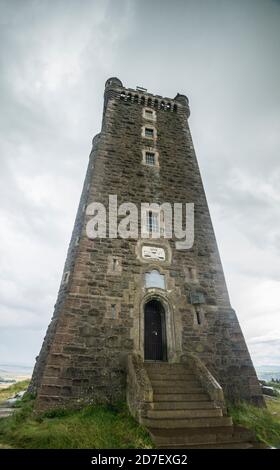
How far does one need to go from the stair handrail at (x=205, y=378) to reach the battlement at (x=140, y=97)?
1448 centimetres

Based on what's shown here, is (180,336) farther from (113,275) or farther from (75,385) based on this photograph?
(75,385)

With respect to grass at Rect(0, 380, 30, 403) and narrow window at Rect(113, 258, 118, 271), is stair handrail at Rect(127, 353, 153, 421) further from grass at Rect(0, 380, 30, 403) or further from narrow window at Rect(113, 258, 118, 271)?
grass at Rect(0, 380, 30, 403)

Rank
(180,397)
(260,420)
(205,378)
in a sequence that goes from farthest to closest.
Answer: (205,378) → (260,420) → (180,397)

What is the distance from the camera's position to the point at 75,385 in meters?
8.18

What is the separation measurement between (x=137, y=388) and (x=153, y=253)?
554 centimetres

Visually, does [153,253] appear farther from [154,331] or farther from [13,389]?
[13,389]

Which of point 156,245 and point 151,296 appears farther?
point 156,245

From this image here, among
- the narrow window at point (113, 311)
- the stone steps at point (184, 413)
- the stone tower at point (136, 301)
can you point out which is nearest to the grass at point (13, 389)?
the stone tower at point (136, 301)

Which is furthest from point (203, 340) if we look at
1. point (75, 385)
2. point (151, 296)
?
point (75, 385)

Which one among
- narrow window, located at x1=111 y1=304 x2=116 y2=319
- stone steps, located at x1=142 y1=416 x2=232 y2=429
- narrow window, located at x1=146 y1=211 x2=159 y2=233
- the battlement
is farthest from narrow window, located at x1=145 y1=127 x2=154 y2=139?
stone steps, located at x1=142 y1=416 x2=232 y2=429

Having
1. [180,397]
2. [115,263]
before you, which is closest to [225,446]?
[180,397]

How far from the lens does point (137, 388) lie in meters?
7.16

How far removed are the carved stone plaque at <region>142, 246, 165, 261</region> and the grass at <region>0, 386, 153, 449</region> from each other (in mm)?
5642
